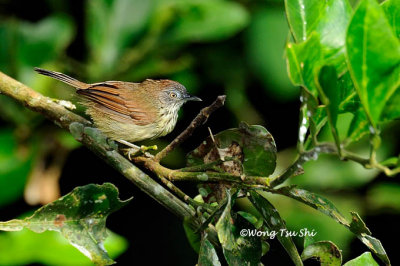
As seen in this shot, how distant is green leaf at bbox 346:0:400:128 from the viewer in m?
1.18

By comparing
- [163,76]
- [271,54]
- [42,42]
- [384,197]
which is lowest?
[384,197]

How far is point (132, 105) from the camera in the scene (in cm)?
292

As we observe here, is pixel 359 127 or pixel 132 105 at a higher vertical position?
pixel 359 127

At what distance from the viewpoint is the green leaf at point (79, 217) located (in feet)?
5.64

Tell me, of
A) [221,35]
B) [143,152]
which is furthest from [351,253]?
[143,152]

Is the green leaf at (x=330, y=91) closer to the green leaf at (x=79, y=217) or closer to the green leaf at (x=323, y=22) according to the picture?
the green leaf at (x=323, y=22)

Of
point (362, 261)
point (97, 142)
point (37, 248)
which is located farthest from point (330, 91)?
point (37, 248)

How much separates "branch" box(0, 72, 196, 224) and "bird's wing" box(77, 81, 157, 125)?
521mm

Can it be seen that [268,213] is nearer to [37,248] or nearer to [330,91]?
[330,91]

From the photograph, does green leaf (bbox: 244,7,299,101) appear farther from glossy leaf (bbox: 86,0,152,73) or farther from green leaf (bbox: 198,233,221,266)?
green leaf (bbox: 198,233,221,266)

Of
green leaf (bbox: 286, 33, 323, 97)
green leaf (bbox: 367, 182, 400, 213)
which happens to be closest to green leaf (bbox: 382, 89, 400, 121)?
green leaf (bbox: 286, 33, 323, 97)

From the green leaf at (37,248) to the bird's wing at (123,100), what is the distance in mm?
674

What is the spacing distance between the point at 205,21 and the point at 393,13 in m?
1.96

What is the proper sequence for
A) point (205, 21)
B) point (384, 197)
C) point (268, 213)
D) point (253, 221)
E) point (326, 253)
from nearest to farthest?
1. point (268, 213)
2. point (326, 253)
3. point (253, 221)
4. point (205, 21)
5. point (384, 197)
